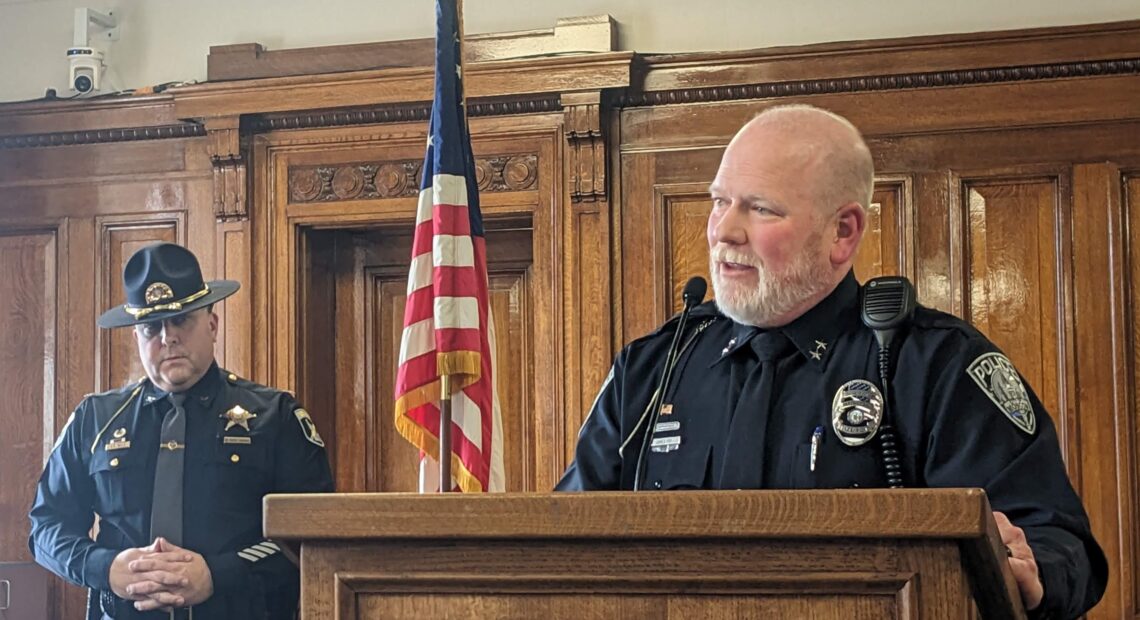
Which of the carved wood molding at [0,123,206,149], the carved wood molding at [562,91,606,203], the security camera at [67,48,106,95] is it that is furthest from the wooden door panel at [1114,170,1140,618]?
the security camera at [67,48,106,95]

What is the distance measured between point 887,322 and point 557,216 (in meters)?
2.64

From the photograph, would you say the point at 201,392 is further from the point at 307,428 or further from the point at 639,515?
the point at 639,515

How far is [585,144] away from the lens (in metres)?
4.52

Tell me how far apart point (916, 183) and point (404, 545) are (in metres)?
3.30

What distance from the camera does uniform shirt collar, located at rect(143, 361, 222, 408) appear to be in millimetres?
3705

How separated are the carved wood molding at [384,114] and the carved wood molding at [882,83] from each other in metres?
0.28

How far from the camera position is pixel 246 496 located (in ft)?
11.9

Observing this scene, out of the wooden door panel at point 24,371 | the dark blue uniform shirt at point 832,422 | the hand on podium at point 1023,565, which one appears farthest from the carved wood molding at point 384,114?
the hand on podium at point 1023,565

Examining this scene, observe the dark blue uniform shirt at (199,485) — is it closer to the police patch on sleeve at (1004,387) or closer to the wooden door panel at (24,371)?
the wooden door panel at (24,371)

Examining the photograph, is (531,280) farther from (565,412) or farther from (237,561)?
(237,561)

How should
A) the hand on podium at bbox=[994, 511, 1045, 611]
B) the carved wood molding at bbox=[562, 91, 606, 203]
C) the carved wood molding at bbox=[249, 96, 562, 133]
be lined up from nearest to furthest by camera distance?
the hand on podium at bbox=[994, 511, 1045, 611] < the carved wood molding at bbox=[562, 91, 606, 203] < the carved wood molding at bbox=[249, 96, 562, 133]

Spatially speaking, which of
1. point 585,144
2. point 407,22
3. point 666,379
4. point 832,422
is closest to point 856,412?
point 832,422

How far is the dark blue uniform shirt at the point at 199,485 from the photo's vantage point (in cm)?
353

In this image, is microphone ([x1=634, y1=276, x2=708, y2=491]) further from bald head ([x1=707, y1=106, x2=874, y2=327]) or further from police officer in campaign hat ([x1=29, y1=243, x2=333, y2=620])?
police officer in campaign hat ([x1=29, y1=243, x2=333, y2=620])
